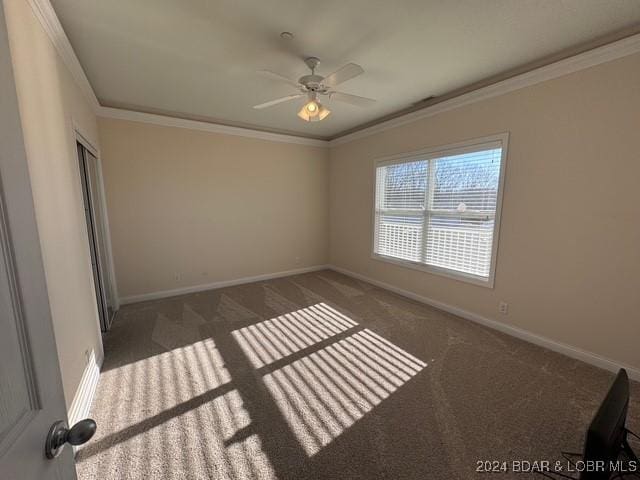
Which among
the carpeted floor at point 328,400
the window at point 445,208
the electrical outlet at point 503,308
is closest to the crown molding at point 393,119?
the window at point 445,208

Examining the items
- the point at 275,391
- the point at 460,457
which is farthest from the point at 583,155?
the point at 275,391

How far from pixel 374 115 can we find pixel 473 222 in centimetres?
203

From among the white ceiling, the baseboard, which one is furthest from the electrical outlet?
the baseboard

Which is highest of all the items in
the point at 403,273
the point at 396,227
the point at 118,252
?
the point at 396,227

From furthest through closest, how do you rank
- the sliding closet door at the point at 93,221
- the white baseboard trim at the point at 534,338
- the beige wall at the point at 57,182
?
the sliding closet door at the point at 93,221
the white baseboard trim at the point at 534,338
the beige wall at the point at 57,182

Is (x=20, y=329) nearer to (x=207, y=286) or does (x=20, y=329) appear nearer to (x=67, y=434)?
(x=67, y=434)

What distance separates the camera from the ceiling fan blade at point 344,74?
1.95 meters

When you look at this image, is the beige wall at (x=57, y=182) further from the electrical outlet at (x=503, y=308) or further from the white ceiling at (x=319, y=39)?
the electrical outlet at (x=503, y=308)

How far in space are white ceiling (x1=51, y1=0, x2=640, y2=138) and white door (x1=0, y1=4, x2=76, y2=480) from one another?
5.61 ft

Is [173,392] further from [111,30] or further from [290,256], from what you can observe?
[290,256]

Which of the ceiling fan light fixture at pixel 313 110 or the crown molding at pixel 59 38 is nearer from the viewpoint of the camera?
the crown molding at pixel 59 38

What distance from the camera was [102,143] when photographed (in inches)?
134

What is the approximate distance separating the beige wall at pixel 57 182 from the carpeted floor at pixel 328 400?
472 millimetres

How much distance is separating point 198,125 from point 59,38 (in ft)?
6.74
